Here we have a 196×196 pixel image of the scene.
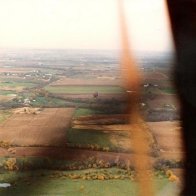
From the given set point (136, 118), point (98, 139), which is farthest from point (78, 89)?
point (136, 118)

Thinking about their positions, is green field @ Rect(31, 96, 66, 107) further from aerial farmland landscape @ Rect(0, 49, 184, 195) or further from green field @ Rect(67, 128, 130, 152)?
green field @ Rect(67, 128, 130, 152)

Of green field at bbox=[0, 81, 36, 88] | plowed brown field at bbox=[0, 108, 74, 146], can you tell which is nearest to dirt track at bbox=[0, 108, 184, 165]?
plowed brown field at bbox=[0, 108, 74, 146]

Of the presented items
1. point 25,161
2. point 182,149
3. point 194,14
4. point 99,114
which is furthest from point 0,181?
point 194,14

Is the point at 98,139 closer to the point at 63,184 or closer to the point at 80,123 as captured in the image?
the point at 80,123

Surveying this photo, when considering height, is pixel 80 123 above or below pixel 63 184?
above

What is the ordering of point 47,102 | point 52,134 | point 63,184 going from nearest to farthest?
1. point 52,134
2. point 63,184
3. point 47,102

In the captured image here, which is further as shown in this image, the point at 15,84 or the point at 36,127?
the point at 15,84

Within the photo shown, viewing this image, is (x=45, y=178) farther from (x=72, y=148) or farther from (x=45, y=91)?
(x=45, y=91)
